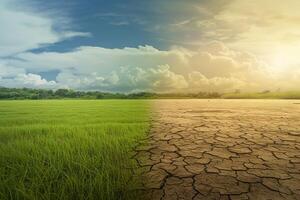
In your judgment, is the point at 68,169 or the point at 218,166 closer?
the point at 68,169

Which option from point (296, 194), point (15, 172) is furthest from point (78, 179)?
point (296, 194)

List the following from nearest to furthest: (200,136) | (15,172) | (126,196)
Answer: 1. (126,196)
2. (15,172)
3. (200,136)

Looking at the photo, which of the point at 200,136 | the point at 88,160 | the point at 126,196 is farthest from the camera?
the point at 200,136

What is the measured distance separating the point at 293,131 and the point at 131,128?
4.04 m

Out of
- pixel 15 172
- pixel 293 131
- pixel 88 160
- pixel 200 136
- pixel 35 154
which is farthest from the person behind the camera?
pixel 293 131

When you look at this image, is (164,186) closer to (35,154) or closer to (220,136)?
(35,154)

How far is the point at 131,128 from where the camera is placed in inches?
273

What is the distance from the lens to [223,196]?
9.93 feet

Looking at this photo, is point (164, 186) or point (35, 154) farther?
point (35, 154)

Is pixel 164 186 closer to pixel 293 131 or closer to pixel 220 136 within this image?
pixel 220 136

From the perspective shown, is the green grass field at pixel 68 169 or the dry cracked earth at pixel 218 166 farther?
the dry cracked earth at pixel 218 166

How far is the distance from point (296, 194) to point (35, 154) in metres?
3.33

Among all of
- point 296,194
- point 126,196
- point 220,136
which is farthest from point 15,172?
point 220,136

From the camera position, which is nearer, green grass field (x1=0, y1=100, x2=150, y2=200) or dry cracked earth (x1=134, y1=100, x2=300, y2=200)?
green grass field (x1=0, y1=100, x2=150, y2=200)
